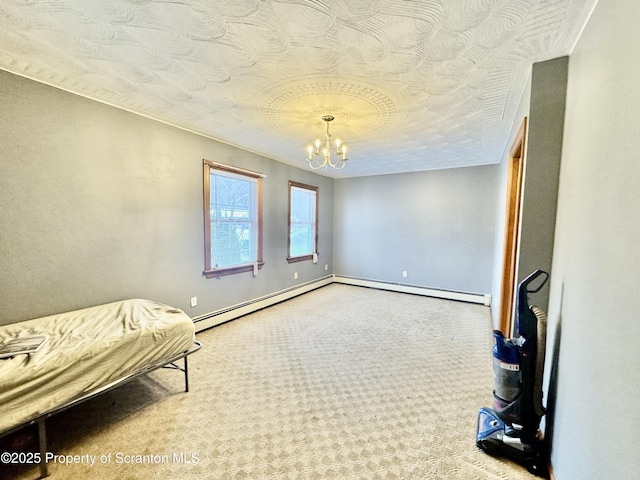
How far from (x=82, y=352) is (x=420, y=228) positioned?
493 cm

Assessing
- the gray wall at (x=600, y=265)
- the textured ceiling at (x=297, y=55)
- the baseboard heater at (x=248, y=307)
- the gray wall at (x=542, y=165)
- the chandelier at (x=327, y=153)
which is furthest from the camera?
the baseboard heater at (x=248, y=307)

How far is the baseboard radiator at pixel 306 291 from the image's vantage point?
3496mm

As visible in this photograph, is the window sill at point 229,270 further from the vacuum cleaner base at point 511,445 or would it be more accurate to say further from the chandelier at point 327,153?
the vacuum cleaner base at point 511,445

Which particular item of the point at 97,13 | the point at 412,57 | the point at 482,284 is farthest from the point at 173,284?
the point at 482,284

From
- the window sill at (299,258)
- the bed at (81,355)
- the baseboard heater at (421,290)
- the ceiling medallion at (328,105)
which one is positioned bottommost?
the baseboard heater at (421,290)

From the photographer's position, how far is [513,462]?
1.53 m

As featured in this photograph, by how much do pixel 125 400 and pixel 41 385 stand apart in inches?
29.9

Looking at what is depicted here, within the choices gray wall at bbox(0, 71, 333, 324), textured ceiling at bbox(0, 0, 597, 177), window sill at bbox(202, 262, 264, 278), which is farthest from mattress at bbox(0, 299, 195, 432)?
textured ceiling at bbox(0, 0, 597, 177)

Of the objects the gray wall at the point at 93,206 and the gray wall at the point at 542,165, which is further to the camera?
the gray wall at the point at 93,206

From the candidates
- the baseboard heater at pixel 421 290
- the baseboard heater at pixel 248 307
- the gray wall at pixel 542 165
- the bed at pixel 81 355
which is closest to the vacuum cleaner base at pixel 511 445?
the gray wall at pixel 542 165

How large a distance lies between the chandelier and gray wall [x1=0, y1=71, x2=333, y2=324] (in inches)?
49.4

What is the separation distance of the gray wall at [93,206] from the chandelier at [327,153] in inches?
49.4

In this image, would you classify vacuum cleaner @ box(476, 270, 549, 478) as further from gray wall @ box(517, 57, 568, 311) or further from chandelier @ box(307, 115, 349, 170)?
chandelier @ box(307, 115, 349, 170)

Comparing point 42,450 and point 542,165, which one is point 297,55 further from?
point 42,450
